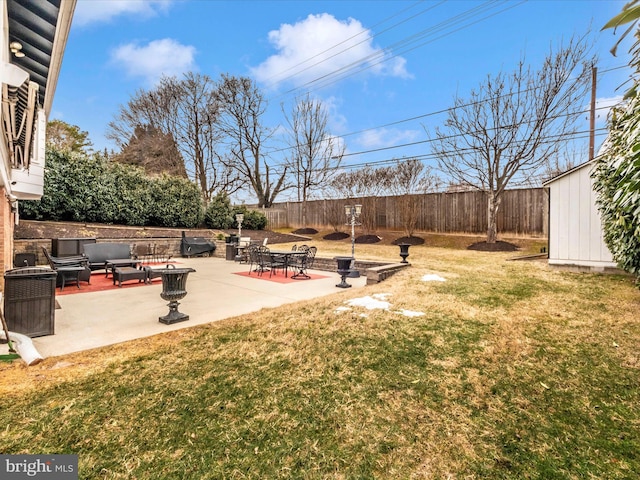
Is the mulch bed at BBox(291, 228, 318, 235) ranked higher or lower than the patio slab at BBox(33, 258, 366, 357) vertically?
higher

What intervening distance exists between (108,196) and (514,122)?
1741 centimetres

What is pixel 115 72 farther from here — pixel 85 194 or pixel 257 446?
pixel 257 446

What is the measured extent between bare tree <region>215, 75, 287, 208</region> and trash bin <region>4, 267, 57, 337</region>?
64.1 feet

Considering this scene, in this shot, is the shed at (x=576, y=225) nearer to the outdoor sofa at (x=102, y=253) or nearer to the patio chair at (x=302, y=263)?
the patio chair at (x=302, y=263)

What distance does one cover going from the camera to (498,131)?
41.2 feet

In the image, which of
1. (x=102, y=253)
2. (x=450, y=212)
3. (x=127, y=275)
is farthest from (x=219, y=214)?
(x=450, y=212)

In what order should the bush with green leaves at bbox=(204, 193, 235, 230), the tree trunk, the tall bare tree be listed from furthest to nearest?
1. the tall bare tree
2. the bush with green leaves at bbox=(204, 193, 235, 230)
3. the tree trunk

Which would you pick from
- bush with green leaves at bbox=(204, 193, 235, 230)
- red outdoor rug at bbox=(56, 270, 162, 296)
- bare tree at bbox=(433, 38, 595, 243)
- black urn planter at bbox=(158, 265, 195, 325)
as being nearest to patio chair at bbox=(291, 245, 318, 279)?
red outdoor rug at bbox=(56, 270, 162, 296)

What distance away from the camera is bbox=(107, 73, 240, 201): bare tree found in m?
21.0

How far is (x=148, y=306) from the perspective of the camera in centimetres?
543

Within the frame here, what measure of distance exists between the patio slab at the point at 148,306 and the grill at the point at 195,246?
→ 18.6 ft

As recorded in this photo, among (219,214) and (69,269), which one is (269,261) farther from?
(219,214)

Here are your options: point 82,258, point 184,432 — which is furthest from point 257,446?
point 82,258

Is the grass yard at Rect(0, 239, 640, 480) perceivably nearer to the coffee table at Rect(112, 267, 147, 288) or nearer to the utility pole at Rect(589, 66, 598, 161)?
the coffee table at Rect(112, 267, 147, 288)
